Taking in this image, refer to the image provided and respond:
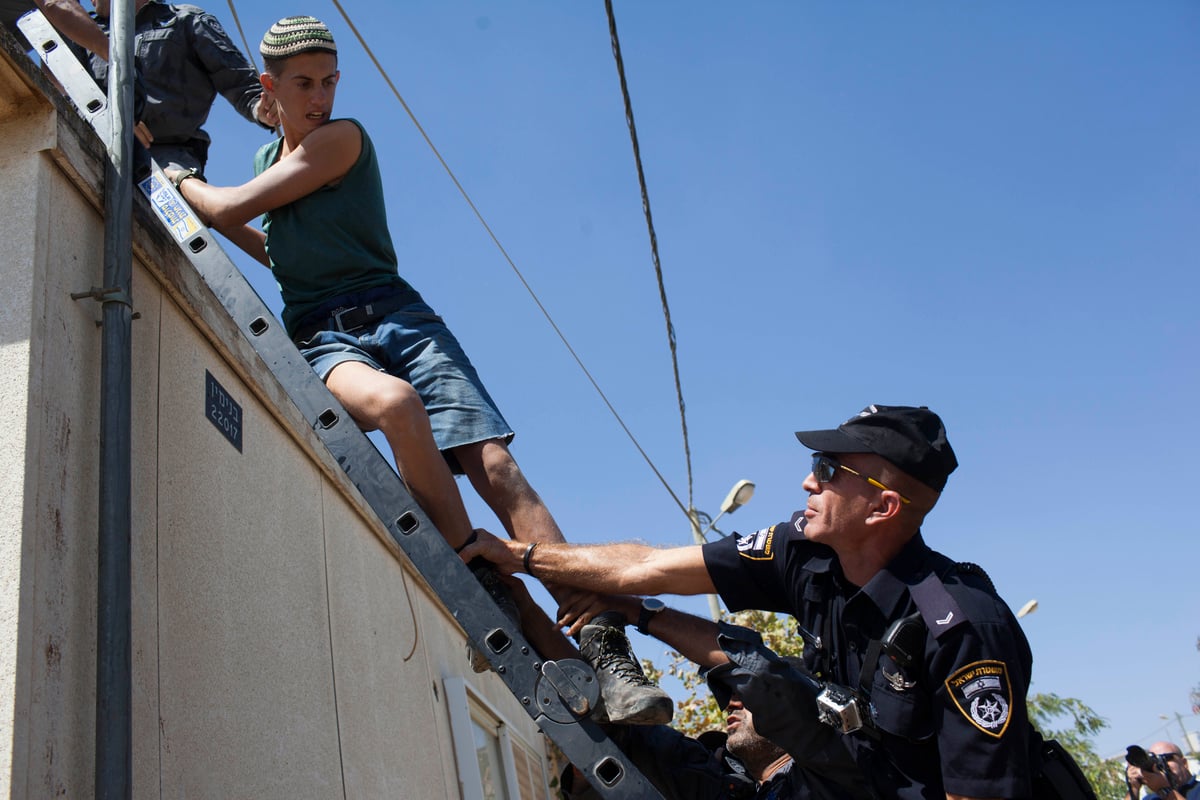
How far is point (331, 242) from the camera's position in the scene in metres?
3.69

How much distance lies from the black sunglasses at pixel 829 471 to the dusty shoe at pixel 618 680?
757mm

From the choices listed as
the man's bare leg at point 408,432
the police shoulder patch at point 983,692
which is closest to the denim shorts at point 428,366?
the man's bare leg at point 408,432

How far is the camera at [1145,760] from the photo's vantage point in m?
6.95

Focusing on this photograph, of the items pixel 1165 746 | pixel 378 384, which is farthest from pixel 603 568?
pixel 1165 746

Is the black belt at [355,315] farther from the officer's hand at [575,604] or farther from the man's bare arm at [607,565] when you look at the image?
the officer's hand at [575,604]

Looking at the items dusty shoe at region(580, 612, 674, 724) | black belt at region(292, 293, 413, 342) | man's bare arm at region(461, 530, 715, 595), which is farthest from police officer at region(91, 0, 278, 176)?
dusty shoe at region(580, 612, 674, 724)

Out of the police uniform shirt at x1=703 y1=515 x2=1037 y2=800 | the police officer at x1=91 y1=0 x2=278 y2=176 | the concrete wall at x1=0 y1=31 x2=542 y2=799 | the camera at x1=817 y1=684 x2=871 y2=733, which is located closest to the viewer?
the concrete wall at x1=0 y1=31 x2=542 y2=799

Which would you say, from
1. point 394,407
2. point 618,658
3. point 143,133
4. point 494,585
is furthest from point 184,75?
point 618,658

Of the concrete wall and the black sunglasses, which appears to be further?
the black sunglasses

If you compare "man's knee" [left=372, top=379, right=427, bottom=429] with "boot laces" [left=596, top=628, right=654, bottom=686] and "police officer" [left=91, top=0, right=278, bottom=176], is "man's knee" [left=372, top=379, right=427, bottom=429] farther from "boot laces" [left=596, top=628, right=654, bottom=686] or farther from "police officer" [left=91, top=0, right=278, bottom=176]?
"police officer" [left=91, top=0, right=278, bottom=176]

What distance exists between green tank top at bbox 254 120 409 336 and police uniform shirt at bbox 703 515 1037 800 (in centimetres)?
151

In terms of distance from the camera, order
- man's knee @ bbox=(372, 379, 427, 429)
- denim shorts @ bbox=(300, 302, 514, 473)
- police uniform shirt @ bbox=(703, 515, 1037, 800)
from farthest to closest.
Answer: denim shorts @ bbox=(300, 302, 514, 473)
man's knee @ bbox=(372, 379, 427, 429)
police uniform shirt @ bbox=(703, 515, 1037, 800)

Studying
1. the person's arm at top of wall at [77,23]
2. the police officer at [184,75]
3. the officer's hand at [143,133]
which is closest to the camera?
Answer: the person's arm at top of wall at [77,23]

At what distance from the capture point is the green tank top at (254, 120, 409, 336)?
3684mm
